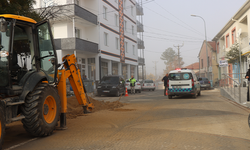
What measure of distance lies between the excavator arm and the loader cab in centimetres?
35

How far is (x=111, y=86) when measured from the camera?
21.1 metres

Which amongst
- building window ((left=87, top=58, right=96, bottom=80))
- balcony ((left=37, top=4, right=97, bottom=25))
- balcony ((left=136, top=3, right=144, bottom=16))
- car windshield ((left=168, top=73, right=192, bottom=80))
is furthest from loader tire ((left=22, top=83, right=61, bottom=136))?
balcony ((left=136, top=3, right=144, bottom=16))

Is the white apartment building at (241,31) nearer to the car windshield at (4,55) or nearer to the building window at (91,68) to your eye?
the building window at (91,68)

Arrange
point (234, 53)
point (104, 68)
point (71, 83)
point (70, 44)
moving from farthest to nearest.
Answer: point (104, 68) < point (234, 53) < point (70, 44) < point (71, 83)

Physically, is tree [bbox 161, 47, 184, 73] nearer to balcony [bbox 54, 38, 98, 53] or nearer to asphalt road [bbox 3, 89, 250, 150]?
balcony [bbox 54, 38, 98, 53]

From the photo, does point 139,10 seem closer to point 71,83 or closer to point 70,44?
point 70,44

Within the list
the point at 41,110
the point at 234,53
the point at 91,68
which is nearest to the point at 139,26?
the point at 91,68

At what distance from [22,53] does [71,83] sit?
226 centimetres

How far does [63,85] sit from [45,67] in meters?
0.73

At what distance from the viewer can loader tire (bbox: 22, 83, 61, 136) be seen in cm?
547

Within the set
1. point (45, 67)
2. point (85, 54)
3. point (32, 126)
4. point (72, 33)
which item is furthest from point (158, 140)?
point (85, 54)

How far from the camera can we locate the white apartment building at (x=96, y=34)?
23.4 meters

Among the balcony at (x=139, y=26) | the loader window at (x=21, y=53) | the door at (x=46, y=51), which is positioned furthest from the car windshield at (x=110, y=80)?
the balcony at (x=139, y=26)

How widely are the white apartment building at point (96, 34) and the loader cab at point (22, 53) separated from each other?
1230 cm
